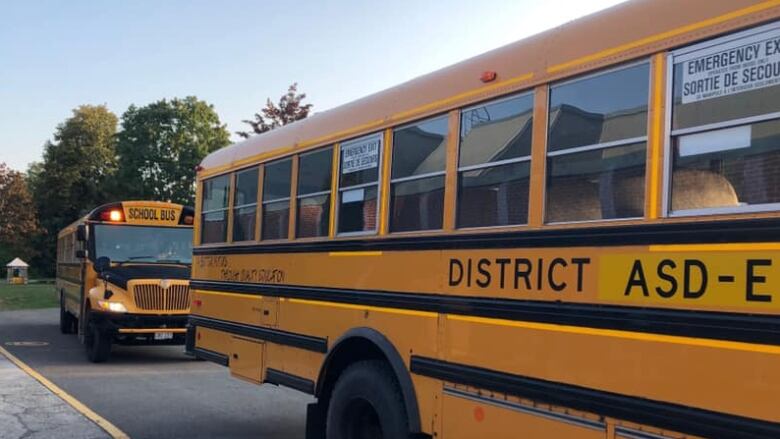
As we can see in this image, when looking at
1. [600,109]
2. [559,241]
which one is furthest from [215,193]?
[600,109]

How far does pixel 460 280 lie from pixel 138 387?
663cm

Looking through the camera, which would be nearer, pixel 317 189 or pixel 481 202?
pixel 481 202

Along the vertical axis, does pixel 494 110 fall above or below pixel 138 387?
above

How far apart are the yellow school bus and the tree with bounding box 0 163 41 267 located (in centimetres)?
3830

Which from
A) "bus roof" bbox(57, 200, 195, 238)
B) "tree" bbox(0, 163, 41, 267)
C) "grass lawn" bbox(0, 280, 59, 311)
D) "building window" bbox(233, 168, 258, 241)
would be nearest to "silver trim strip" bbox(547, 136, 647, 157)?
"building window" bbox(233, 168, 258, 241)

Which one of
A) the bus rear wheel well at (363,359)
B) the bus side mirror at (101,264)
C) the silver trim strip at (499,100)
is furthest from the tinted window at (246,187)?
the bus side mirror at (101,264)

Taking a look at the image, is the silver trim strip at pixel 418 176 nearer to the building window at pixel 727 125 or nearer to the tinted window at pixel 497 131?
the tinted window at pixel 497 131

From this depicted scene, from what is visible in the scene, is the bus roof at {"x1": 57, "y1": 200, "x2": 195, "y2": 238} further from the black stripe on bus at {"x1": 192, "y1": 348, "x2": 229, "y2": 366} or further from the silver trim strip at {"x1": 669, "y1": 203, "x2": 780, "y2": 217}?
the silver trim strip at {"x1": 669, "y1": 203, "x2": 780, "y2": 217}

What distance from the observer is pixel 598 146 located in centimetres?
338

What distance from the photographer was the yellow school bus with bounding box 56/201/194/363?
38.4 ft

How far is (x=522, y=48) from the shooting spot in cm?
395

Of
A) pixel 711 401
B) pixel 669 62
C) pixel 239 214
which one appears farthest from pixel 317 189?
pixel 711 401

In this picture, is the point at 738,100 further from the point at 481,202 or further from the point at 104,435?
the point at 104,435

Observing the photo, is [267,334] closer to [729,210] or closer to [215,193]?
[215,193]
